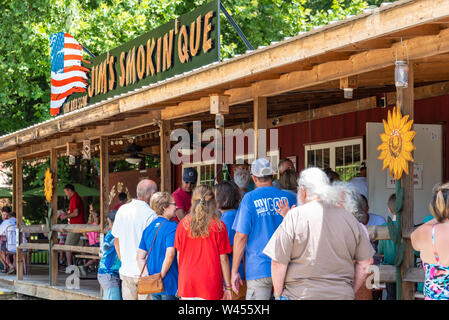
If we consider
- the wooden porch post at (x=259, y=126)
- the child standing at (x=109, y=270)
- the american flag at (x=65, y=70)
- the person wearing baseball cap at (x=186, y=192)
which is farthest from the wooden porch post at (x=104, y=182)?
Answer: the wooden porch post at (x=259, y=126)

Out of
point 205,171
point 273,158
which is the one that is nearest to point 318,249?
point 273,158

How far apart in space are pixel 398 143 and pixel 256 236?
139 centimetres

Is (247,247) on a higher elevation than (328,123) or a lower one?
lower

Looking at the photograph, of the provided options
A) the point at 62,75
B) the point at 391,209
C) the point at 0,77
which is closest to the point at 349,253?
the point at 391,209

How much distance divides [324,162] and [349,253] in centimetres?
686

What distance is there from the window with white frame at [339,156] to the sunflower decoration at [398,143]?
175 inches

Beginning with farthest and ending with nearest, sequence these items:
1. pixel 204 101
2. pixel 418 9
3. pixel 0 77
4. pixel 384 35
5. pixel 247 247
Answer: pixel 0 77 → pixel 204 101 → pixel 247 247 → pixel 384 35 → pixel 418 9

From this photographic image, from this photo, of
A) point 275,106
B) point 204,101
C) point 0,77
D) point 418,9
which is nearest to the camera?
point 418,9

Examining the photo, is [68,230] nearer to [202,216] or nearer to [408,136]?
[202,216]

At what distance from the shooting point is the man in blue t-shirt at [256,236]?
626 cm

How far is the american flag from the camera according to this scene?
51.6 feet

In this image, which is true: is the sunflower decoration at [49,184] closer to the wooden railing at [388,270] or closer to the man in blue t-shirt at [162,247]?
the man in blue t-shirt at [162,247]

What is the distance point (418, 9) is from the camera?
524 cm
